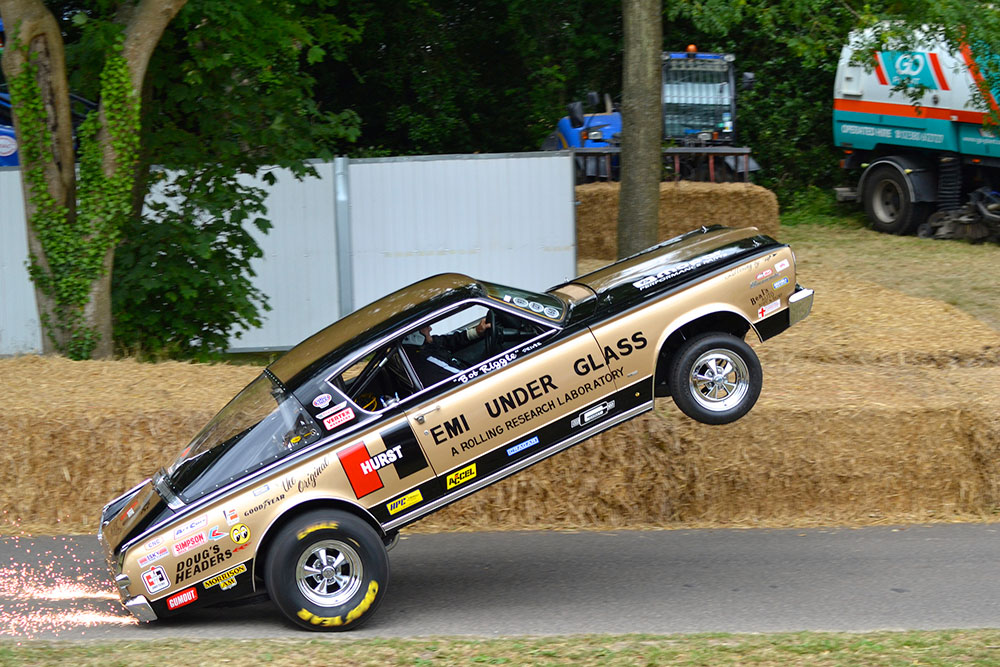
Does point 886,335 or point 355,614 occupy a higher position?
point 886,335

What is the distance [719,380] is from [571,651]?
2307mm

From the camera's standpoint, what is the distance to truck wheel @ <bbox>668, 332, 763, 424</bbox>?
24.2 ft

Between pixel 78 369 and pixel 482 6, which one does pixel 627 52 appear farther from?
pixel 482 6

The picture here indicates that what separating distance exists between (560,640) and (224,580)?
2013mm

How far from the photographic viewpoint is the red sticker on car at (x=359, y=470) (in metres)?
6.63

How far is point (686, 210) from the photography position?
691 inches

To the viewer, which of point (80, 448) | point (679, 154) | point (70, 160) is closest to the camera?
point (80, 448)

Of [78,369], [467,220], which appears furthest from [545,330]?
[467,220]

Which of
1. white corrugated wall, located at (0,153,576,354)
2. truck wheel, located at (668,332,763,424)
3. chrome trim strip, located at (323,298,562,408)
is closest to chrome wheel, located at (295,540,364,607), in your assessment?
chrome trim strip, located at (323,298,562,408)

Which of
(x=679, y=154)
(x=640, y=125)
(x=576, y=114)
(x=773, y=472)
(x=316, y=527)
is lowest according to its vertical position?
(x=773, y=472)

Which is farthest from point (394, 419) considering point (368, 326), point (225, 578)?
point (225, 578)

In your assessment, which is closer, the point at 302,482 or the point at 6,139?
the point at 302,482

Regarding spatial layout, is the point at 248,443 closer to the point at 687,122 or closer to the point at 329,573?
the point at 329,573

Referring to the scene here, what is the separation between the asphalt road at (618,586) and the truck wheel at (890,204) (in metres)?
11.9
